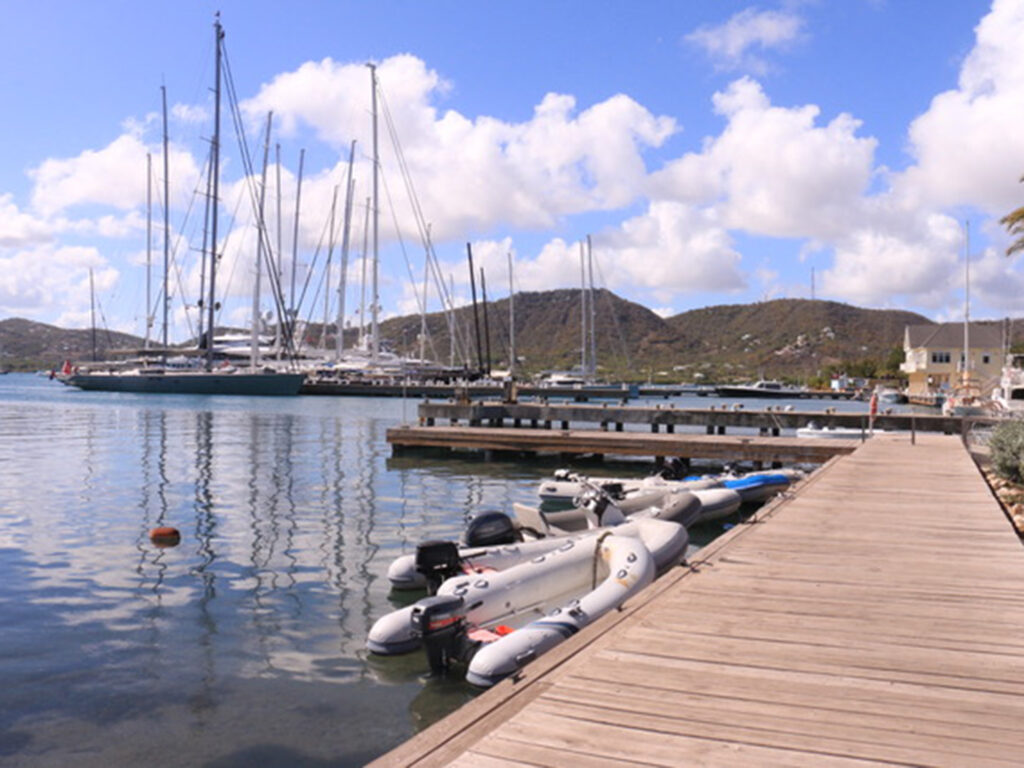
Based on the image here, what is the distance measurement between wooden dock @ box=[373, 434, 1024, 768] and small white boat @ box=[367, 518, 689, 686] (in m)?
0.97

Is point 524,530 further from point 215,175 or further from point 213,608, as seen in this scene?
point 215,175

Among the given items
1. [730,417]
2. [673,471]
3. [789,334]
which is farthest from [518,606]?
[789,334]

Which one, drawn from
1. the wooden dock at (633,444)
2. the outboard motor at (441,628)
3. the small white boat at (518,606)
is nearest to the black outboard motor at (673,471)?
the wooden dock at (633,444)

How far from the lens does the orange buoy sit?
14336mm

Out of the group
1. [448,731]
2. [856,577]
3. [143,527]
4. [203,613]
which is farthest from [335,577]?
[448,731]

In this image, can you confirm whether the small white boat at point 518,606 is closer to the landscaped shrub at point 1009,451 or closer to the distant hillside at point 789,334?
the landscaped shrub at point 1009,451

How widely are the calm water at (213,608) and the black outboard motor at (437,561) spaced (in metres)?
0.99

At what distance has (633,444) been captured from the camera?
83.5 ft

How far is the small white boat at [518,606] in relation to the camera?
24.8 feet

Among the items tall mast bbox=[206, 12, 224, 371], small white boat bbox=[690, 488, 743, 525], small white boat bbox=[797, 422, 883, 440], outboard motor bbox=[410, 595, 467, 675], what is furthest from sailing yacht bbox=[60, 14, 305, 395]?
outboard motor bbox=[410, 595, 467, 675]

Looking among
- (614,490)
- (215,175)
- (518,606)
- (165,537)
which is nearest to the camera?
(518,606)

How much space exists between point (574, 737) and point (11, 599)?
9.62m

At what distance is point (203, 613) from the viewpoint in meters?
10.5

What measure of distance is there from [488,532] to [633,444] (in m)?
13.8
